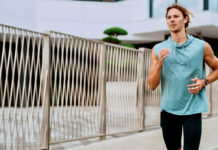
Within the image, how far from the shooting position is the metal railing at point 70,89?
4.84 meters

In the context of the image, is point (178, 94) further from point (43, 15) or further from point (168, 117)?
point (43, 15)

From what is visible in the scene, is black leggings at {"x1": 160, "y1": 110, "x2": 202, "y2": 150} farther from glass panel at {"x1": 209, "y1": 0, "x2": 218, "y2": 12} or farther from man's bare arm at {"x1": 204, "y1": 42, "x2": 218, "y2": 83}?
glass panel at {"x1": 209, "y1": 0, "x2": 218, "y2": 12}

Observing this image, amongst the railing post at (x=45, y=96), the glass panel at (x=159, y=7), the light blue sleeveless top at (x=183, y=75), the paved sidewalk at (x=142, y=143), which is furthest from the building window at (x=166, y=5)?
the light blue sleeveless top at (x=183, y=75)

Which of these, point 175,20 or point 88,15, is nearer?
point 175,20

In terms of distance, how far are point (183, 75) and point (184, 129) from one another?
428 millimetres

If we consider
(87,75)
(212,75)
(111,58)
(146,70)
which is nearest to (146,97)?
(146,70)

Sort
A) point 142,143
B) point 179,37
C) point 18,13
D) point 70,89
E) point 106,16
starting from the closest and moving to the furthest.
A: point 179,37
point 70,89
point 142,143
point 18,13
point 106,16

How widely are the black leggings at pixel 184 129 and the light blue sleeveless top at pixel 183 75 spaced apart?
2.2 inches

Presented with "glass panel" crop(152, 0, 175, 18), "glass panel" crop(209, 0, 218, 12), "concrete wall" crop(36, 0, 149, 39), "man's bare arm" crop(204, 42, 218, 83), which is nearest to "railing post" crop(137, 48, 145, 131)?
"man's bare arm" crop(204, 42, 218, 83)

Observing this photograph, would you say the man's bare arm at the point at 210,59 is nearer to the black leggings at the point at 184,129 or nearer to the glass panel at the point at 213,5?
the black leggings at the point at 184,129

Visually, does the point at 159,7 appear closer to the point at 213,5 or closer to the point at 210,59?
the point at 213,5

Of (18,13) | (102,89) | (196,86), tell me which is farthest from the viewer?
(18,13)

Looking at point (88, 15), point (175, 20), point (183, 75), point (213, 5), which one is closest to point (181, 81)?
point (183, 75)

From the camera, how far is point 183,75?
2.68 meters
